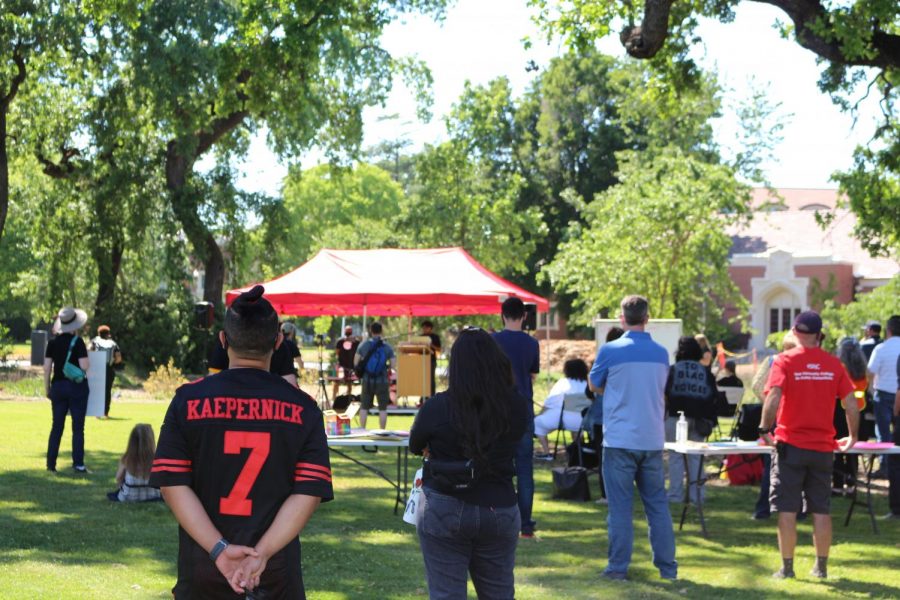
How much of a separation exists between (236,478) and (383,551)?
619 cm

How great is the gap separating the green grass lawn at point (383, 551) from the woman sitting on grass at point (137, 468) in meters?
0.20

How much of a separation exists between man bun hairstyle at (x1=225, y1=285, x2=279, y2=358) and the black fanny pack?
1532 millimetres

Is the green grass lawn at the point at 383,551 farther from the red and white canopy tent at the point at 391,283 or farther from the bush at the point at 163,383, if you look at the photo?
the bush at the point at 163,383

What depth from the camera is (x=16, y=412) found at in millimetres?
24078

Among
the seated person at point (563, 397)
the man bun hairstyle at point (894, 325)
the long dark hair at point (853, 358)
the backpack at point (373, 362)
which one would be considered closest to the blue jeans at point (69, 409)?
the seated person at point (563, 397)

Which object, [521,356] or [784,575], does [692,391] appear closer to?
[521,356]

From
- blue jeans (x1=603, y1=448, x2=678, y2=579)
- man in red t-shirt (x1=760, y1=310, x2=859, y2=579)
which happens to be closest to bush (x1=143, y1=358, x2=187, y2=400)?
blue jeans (x1=603, y1=448, x2=678, y2=579)

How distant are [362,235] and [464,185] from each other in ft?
58.7

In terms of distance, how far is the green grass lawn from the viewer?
340 inches

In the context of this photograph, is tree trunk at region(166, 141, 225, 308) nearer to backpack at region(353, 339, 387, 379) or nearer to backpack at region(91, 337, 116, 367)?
backpack at region(91, 337, 116, 367)

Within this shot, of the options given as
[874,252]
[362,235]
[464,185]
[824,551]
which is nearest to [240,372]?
[824,551]

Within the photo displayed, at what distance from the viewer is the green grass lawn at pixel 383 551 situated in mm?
8633

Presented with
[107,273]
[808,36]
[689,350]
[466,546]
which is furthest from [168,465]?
[107,273]

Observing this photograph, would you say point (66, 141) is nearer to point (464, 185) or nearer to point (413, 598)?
point (464, 185)
